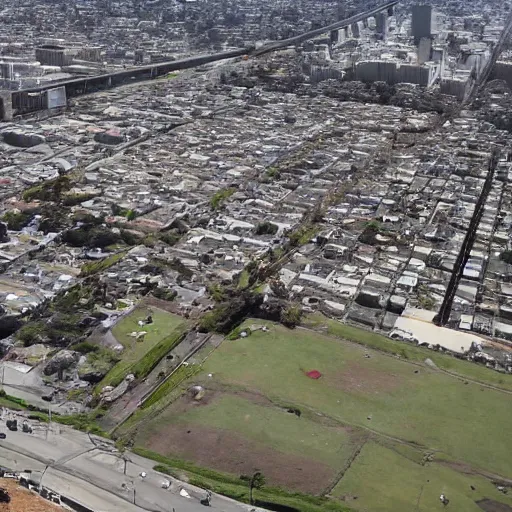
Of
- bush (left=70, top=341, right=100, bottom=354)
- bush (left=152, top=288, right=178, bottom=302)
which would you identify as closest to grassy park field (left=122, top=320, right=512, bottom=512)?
bush (left=70, top=341, right=100, bottom=354)

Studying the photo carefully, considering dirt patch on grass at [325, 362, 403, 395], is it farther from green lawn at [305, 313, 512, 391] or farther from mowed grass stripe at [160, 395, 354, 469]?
mowed grass stripe at [160, 395, 354, 469]

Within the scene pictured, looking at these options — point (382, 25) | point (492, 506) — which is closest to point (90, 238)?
point (492, 506)

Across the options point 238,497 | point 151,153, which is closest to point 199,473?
point 238,497

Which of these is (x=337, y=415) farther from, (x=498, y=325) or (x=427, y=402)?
(x=498, y=325)

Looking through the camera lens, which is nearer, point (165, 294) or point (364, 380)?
point (364, 380)

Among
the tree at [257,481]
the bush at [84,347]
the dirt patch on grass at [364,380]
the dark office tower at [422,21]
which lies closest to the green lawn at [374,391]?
the dirt patch on grass at [364,380]

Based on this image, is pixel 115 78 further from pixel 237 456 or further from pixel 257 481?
pixel 257 481

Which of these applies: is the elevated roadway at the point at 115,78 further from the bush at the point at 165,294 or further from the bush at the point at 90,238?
the bush at the point at 165,294
